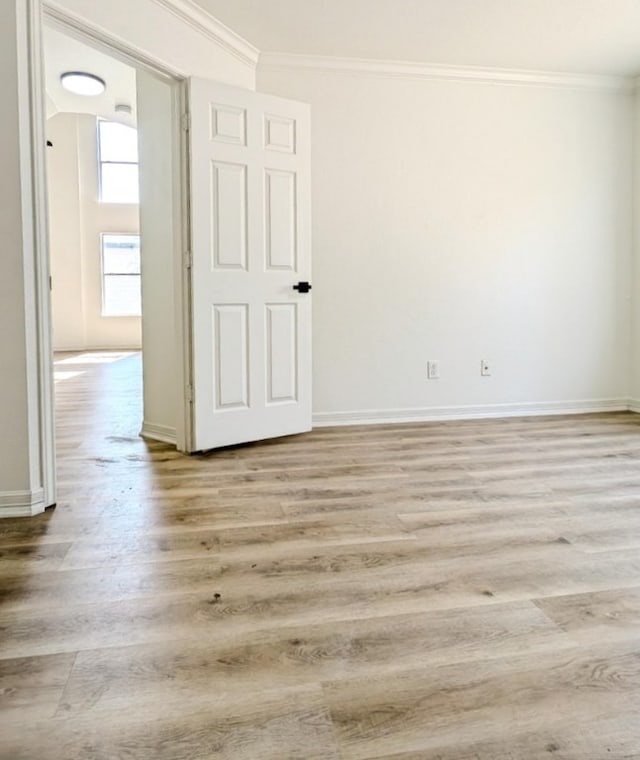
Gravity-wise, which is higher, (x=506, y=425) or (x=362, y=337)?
(x=362, y=337)

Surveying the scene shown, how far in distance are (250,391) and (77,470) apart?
3.39 ft

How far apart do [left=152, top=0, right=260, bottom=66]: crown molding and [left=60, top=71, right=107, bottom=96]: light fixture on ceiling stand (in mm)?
2430

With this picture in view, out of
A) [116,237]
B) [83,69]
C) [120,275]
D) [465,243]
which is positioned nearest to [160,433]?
[465,243]

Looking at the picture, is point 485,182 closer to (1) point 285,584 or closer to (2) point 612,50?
(2) point 612,50

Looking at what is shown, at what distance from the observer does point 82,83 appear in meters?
5.36

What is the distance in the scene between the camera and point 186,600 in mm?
1597

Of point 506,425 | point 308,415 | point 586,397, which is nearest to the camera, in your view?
point 308,415

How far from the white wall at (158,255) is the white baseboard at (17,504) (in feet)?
3.81

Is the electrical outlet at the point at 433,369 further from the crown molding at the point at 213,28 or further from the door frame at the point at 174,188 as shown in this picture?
the crown molding at the point at 213,28

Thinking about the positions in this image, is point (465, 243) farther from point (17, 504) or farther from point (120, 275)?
point (120, 275)

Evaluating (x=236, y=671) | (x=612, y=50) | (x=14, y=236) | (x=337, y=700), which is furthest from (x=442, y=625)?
(x=612, y=50)

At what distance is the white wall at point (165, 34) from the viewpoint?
2.50 m

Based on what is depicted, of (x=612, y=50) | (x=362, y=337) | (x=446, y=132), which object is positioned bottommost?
(x=362, y=337)

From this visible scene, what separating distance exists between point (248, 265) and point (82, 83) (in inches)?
136
